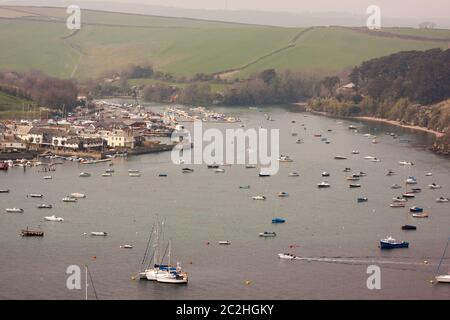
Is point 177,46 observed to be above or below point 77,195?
above

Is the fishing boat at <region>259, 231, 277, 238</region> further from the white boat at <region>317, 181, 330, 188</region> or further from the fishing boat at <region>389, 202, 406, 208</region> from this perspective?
the white boat at <region>317, 181, 330, 188</region>

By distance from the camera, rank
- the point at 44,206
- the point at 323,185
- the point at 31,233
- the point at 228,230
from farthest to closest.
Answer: the point at 323,185 → the point at 44,206 → the point at 228,230 → the point at 31,233

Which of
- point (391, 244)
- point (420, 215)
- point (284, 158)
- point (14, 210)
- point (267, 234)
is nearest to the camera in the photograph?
point (391, 244)

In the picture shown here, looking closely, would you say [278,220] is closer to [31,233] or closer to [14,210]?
[31,233]

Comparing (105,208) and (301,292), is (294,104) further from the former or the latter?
(301,292)

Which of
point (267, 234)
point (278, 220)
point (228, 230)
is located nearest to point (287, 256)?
point (267, 234)

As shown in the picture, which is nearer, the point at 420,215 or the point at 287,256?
the point at 287,256
